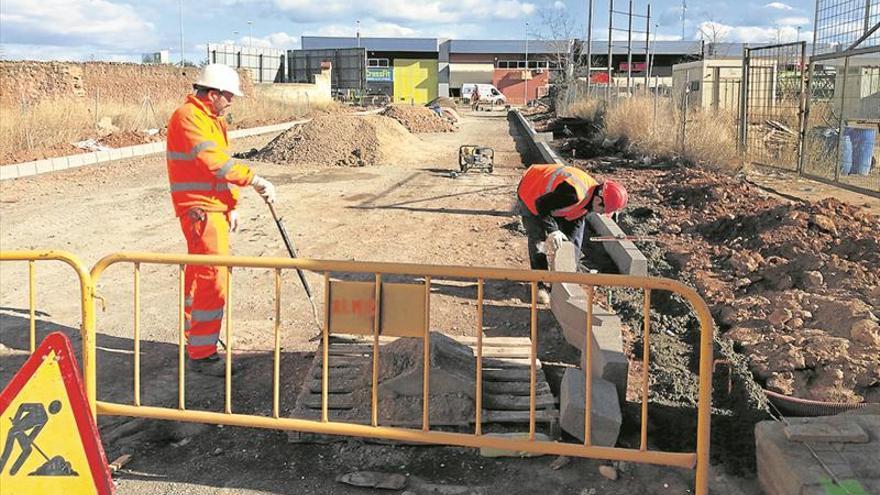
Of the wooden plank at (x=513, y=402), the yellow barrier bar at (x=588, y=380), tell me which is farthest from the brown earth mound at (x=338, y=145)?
the yellow barrier bar at (x=588, y=380)

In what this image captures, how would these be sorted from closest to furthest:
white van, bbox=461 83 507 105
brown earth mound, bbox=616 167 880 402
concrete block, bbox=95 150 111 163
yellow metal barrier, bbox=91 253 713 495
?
yellow metal barrier, bbox=91 253 713 495 → brown earth mound, bbox=616 167 880 402 → concrete block, bbox=95 150 111 163 → white van, bbox=461 83 507 105

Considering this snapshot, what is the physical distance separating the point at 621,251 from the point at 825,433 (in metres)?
4.25

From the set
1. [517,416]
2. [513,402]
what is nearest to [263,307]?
[513,402]

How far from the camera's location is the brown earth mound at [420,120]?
29875mm

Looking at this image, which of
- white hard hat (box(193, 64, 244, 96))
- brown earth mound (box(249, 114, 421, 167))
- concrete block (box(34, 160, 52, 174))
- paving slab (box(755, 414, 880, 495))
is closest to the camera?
paving slab (box(755, 414, 880, 495))

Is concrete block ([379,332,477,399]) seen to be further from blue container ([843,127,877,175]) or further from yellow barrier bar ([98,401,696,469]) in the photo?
blue container ([843,127,877,175])

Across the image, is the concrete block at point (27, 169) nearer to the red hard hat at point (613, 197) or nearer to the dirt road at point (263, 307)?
the dirt road at point (263, 307)

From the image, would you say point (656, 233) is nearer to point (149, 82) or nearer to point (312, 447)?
point (312, 447)

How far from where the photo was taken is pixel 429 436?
3607 mm

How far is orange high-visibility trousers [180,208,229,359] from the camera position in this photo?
4832mm

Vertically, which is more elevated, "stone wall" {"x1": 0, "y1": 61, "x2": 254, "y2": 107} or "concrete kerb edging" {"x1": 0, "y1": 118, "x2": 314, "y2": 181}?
"stone wall" {"x1": 0, "y1": 61, "x2": 254, "y2": 107}

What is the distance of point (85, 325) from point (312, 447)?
4.39 ft

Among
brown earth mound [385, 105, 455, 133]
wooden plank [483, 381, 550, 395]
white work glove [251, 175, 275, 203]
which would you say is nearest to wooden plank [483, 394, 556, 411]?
wooden plank [483, 381, 550, 395]

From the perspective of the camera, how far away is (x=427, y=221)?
10641 millimetres
